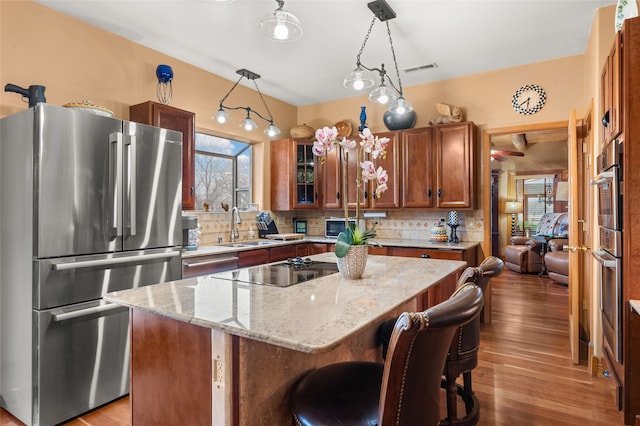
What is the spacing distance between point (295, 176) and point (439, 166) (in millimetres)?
1807

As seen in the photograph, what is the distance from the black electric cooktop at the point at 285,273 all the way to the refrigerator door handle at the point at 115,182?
87 centimetres

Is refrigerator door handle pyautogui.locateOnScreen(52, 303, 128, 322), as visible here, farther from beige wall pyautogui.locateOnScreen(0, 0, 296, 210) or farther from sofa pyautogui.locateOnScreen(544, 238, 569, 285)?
sofa pyautogui.locateOnScreen(544, 238, 569, 285)

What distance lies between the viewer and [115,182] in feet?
7.89

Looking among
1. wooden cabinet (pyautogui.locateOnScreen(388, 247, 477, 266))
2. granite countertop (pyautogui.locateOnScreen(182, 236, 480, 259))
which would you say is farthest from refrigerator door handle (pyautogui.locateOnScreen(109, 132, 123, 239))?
wooden cabinet (pyautogui.locateOnScreen(388, 247, 477, 266))

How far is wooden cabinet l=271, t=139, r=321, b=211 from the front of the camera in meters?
4.84

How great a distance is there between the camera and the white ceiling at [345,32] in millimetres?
2785

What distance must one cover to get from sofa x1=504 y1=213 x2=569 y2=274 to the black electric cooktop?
6107 mm

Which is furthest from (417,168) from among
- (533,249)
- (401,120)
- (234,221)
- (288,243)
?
(533,249)

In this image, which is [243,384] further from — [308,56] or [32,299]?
[308,56]

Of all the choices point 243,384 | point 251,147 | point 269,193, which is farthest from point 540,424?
point 251,147

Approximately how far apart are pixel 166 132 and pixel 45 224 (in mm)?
1019

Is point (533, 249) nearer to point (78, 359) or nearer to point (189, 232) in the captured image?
point (189, 232)

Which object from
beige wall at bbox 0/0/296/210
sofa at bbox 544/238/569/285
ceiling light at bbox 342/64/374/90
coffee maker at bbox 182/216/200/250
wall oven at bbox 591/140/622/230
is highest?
beige wall at bbox 0/0/296/210

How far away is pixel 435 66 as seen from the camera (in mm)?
3945
